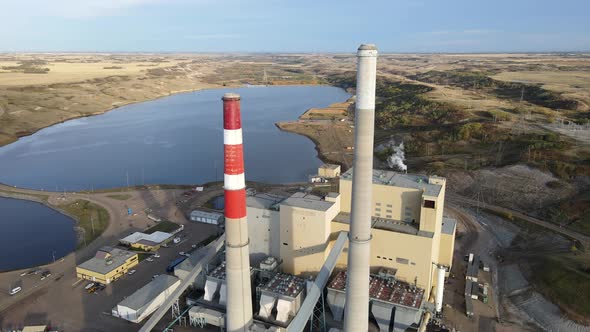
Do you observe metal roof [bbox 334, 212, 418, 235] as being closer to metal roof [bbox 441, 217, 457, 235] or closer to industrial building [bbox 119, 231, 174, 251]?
metal roof [bbox 441, 217, 457, 235]

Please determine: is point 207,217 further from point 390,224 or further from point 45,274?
point 390,224

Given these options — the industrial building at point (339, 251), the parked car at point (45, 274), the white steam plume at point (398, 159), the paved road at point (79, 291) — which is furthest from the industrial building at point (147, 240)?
the white steam plume at point (398, 159)

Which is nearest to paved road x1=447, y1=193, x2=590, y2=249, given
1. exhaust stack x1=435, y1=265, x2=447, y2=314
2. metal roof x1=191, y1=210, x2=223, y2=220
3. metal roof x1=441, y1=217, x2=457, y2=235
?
metal roof x1=441, y1=217, x2=457, y2=235

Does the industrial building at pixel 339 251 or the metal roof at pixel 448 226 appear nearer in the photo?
the industrial building at pixel 339 251

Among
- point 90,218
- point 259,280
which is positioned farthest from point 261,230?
point 90,218

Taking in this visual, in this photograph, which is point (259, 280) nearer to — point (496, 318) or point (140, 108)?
point (496, 318)

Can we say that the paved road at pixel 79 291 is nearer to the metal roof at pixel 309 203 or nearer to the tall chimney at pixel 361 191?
the metal roof at pixel 309 203

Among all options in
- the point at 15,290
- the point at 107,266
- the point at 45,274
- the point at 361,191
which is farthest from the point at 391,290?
the point at 15,290
